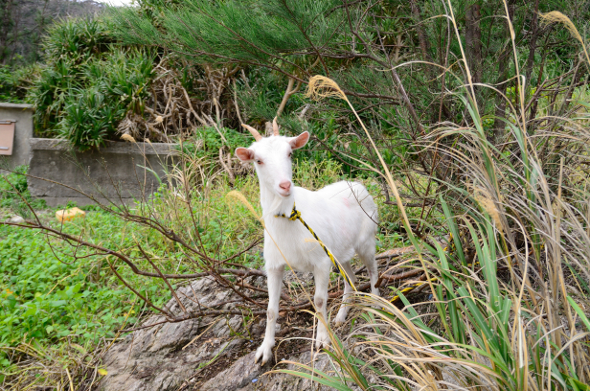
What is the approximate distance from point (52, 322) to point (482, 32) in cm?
395

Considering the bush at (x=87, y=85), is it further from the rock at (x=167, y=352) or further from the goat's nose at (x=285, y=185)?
the goat's nose at (x=285, y=185)

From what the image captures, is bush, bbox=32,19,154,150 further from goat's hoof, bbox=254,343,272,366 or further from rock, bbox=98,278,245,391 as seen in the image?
goat's hoof, bbox=254,343,272,366

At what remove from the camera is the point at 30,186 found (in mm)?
7383

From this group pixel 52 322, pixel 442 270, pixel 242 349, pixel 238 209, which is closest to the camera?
pixel 442 270

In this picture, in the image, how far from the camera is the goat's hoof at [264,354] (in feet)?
7.90

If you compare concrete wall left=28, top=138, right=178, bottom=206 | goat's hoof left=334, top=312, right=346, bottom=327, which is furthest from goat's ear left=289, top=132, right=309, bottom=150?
concrete wall left=28, top=138, right=178, bottom=206

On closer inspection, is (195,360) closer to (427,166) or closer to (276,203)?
(276,203)

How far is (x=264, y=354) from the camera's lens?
2.42m

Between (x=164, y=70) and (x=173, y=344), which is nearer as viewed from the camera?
(x=173, y=344)

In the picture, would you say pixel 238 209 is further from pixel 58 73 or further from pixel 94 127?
pixel 58 73

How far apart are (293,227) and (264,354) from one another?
2.45 feet

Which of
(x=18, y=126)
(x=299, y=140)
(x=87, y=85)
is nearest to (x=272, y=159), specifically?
(x=299, y=140)

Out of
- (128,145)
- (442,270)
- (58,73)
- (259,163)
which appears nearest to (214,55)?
(259,163)

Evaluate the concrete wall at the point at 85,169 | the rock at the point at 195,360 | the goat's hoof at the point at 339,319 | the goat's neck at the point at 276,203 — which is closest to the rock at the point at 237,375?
the rock at the point at 195,360
